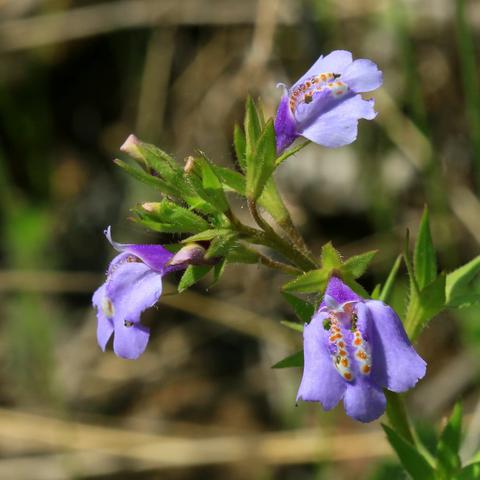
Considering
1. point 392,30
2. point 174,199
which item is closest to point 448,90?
point 392,30

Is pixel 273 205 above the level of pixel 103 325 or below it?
above

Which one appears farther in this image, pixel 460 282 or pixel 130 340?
pixel 460 282

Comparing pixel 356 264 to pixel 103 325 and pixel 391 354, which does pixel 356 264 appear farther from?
pixel 103 325

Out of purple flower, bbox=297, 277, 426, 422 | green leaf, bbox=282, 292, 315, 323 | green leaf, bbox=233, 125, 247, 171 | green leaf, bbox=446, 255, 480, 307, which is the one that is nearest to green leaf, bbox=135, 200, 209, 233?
green leaf, bbox=233, 125, 247, 171

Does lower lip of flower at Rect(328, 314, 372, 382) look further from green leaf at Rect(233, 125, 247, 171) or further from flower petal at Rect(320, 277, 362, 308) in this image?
green leaf at Rect(233, 125, 247, 171)

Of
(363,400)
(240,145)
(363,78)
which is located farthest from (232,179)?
(363,400)

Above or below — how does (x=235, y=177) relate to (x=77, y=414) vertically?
above

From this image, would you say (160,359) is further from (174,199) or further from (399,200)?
(174,199)
